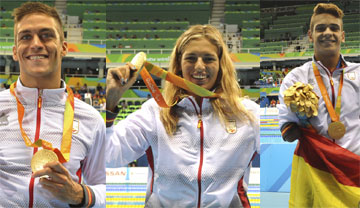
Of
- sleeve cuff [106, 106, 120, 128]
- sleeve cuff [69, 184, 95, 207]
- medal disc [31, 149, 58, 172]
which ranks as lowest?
sleeve cuff [69, 184, 95, 207]

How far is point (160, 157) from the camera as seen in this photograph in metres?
1.81

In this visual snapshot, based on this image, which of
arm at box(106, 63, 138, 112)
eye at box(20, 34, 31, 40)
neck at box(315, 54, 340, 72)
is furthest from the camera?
neck at box(315, 54, 340, 72)

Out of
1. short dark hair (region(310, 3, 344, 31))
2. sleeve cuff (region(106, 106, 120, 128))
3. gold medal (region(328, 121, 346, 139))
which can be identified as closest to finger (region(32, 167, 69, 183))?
sleeve cuff (region(106, 106, 120, 128))

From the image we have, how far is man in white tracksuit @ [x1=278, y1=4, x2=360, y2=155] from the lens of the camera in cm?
193

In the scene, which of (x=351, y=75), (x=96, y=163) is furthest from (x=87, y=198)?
(x=351, y=75)

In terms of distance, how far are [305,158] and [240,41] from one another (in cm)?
77

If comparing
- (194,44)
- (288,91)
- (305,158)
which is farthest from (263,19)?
(305,158)

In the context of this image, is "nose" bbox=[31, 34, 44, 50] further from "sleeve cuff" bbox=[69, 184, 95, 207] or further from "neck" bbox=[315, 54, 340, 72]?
"neck" bbox=[315, 54, 340, 72]

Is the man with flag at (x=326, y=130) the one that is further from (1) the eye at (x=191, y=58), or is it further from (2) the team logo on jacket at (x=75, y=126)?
(2) the team logo on jacket at (x=75, y=126)

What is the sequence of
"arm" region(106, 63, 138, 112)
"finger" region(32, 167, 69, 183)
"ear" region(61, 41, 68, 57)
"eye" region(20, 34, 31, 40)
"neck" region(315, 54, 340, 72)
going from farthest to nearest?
"neck" region(315, 54, 340, 72), "ear" region(61, 41, 68, 57), "eye" region(20, 34, 31, 40), "arm" region(106, 63, 138, 112), "finger" region(32, 167, 69, 183)

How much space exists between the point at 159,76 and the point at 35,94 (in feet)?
2.19

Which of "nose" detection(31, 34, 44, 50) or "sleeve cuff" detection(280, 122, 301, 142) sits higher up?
"nose" detection(31, 34, 44, 50)

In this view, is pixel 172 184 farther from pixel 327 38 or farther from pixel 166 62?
pixel 327 38

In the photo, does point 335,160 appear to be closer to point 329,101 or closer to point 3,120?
point 329,101
